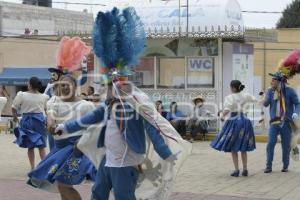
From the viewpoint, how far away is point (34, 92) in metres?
11.4

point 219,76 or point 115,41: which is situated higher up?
point 115,41

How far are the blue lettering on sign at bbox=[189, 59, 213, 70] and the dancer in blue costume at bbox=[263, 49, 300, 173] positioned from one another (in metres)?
6.84

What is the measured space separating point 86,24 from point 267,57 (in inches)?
593

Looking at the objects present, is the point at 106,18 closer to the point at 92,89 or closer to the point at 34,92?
the point at 34,92

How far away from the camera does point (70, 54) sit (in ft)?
26.8

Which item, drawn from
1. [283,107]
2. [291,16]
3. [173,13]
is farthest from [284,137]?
[291,16]

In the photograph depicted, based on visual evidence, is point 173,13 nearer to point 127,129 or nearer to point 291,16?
point 127,129

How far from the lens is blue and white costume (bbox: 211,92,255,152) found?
430 inches

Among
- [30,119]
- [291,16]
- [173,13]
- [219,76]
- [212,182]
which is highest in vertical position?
[291,16]

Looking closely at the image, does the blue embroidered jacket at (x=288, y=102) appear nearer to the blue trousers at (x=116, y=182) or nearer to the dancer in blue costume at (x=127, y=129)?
the dancer in blue costume at (x=127, y=129)

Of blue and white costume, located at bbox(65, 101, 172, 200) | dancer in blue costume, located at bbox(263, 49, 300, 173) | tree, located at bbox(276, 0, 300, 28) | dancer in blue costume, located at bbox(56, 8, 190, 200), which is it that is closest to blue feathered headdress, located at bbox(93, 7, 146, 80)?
dancer in blue costume, located at bbox(56, 8, 190, 200)

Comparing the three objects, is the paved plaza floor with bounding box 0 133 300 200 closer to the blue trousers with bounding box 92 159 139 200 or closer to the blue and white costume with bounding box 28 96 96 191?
the blue and white costume with bounding box 28 96 96 191

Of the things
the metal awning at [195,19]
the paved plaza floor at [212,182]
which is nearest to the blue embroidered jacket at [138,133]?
the paved plaza floor at [212,182]

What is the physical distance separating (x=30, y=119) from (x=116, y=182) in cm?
555
